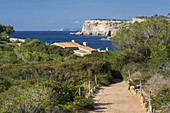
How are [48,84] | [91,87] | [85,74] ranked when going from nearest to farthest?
[48,84] → [91,87] → [85,74]

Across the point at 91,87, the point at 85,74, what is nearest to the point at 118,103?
the point at 91,87

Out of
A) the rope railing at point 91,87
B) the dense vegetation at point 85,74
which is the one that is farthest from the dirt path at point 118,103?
the dense vegetation at point 85,74

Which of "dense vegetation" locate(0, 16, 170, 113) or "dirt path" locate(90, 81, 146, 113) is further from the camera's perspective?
"dirt path" locate(90, 81, 146, 113)

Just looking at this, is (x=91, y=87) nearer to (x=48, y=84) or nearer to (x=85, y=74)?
(x=85, y=74)

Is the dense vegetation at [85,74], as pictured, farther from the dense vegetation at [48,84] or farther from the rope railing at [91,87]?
the rope railing at [91,87]

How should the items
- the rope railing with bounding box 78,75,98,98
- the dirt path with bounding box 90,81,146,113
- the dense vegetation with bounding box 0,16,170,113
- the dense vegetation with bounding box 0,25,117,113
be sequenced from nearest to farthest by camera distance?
the dense vegetation with bounding box 0,25,117,113 → the dense vegetation with bounding box 0,16,170,113 → the dirt path with bounding box 90,81,146,113 → the rope railing with bounding box 78,75,98,98

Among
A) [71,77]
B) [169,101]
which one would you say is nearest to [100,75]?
[71,77]

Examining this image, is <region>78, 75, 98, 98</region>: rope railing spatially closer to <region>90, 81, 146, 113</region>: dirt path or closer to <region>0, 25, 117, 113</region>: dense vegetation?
<region>0, 25, 117, 113</region>: dense vegetation

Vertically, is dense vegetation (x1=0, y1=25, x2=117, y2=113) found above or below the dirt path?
above

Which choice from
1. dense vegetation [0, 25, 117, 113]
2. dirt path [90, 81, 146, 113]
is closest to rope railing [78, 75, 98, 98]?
dense vegetation [0, 25, 117, 113]

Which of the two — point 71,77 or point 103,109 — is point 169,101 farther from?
point 71,77

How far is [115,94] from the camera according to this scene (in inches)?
577

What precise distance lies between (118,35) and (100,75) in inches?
259

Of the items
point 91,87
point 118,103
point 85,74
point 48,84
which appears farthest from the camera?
point 85,74
